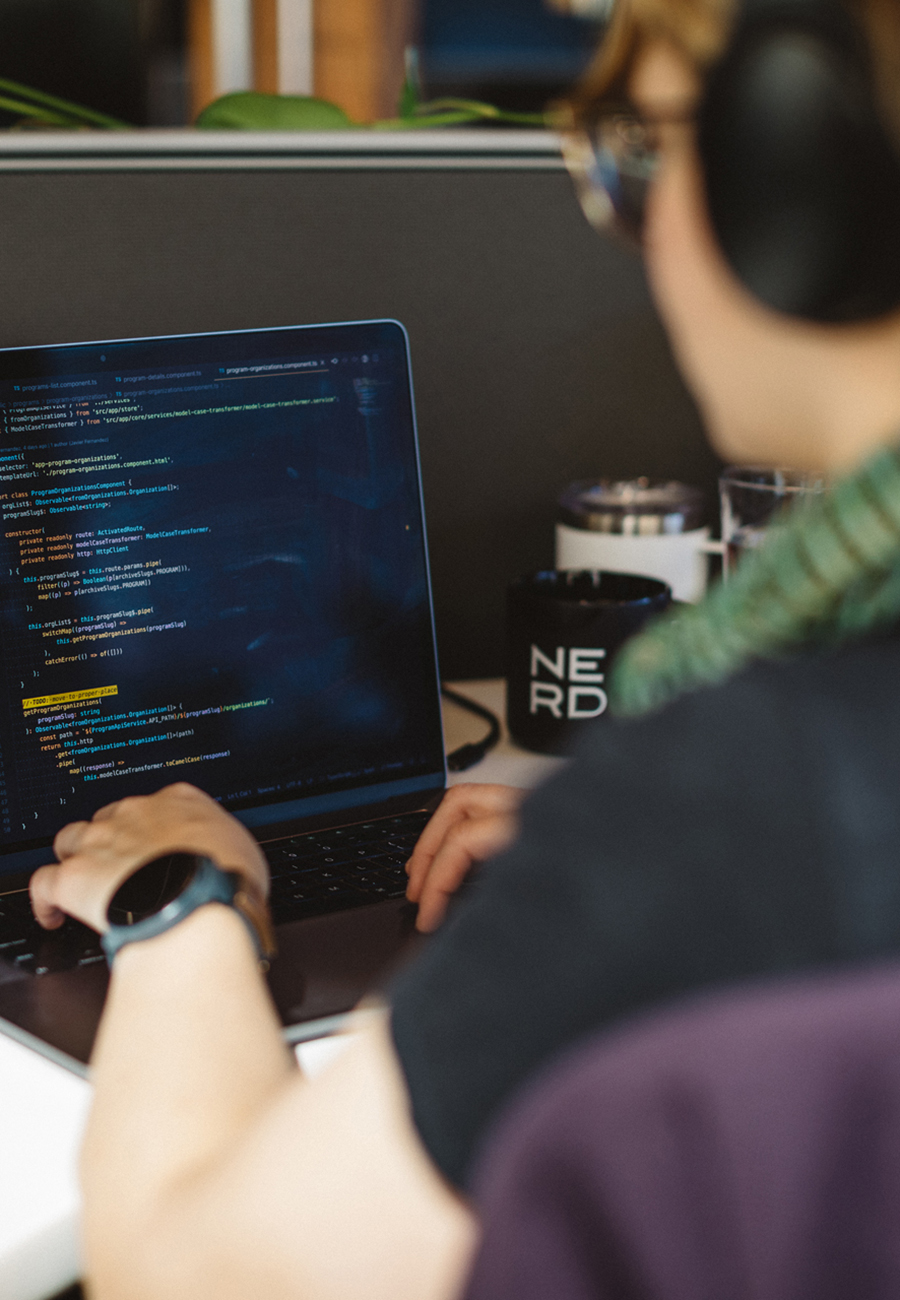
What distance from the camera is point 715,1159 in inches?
11.4

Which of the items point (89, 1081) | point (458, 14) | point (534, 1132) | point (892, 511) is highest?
point (458, 14)

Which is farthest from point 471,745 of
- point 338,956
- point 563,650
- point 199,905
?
point 199,905

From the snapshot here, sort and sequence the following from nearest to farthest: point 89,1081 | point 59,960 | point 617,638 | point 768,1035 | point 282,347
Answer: point 768,1035 → point 89,1081 → point 59,960 → point 282,347 → point 617,638

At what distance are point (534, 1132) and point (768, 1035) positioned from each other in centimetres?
6

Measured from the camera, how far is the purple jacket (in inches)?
10.9

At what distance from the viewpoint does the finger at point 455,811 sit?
0.76 meters

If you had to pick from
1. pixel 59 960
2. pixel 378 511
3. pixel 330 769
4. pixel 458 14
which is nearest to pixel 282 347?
pixel 378 511

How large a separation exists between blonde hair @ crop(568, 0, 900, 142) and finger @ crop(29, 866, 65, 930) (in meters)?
0.49

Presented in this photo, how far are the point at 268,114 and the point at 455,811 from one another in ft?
2.03

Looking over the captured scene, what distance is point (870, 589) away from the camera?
1.21ft

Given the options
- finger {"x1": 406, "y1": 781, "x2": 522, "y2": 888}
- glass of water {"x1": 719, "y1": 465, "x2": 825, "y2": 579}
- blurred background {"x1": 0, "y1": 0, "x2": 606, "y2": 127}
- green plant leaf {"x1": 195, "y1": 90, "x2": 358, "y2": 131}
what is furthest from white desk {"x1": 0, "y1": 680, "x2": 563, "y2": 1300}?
blurred background {"x1": 0, "y1": 0, "x2": 606, "y2": 127}

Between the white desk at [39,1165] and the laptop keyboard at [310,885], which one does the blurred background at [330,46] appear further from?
the white desk at [39,1165]

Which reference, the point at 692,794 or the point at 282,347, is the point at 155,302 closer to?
the point at 282,347

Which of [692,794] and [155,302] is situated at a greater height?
[155,302]
